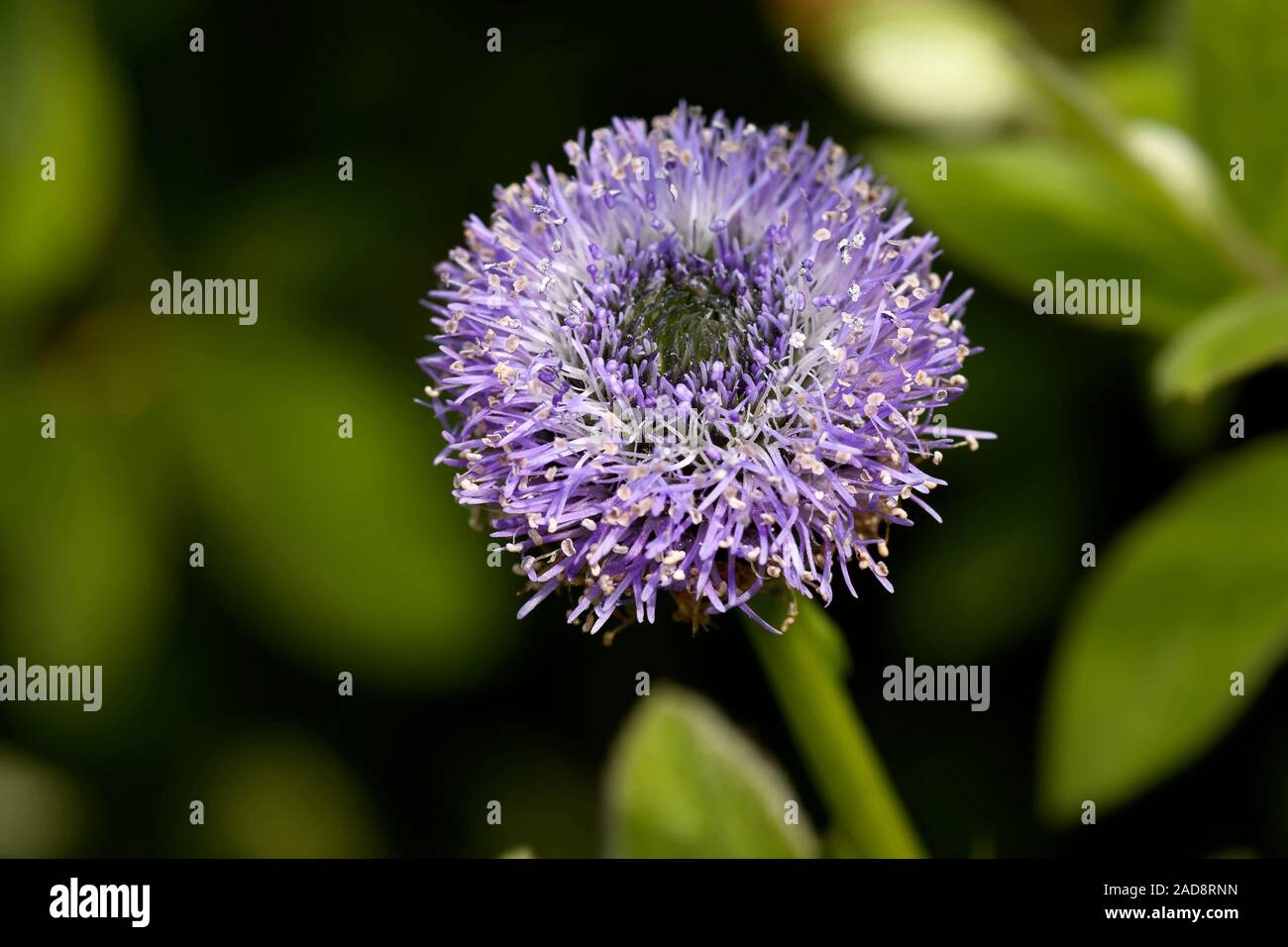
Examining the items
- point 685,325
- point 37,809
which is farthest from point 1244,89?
point 37,809

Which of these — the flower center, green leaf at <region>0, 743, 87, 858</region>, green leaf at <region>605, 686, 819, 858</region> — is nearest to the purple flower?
the flower center

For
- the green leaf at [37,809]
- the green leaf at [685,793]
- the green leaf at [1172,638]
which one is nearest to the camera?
the green leaf at [685,793]

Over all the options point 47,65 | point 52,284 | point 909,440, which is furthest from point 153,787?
point 909,440

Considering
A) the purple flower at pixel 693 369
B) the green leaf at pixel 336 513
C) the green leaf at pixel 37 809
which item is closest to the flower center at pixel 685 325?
the purple flower at pixel 693 369

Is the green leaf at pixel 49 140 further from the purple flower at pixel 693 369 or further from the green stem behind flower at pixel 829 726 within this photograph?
the green stem behind flower at pixel 829 726

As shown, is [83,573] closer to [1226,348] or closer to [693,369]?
[693,369]

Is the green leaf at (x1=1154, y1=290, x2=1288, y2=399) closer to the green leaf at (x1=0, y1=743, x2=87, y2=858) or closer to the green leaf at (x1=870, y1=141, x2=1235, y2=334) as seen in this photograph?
the green leaf at (x1=870, y1=141, x2=1235, y2=334)
